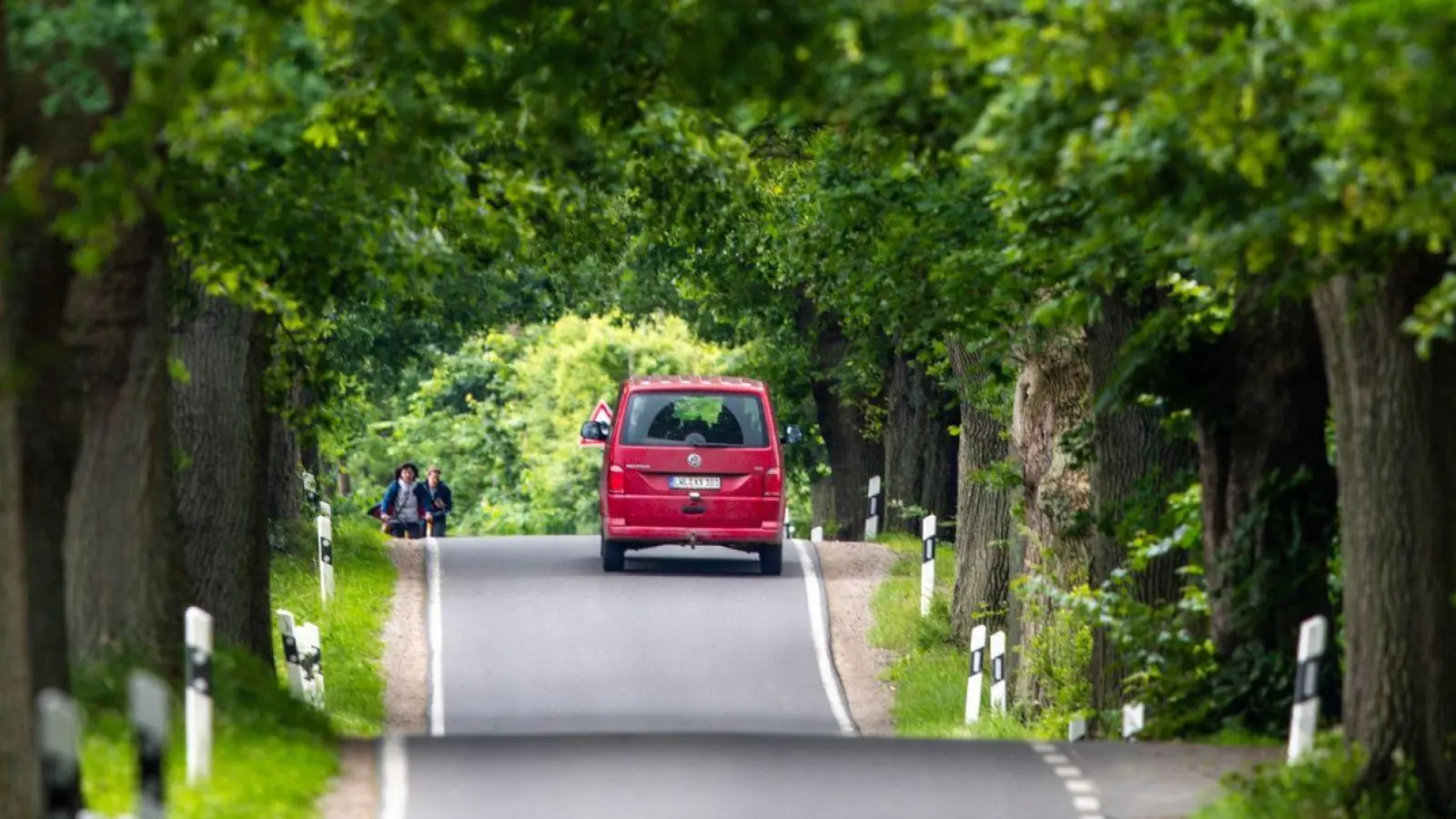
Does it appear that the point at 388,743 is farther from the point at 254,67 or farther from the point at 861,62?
the point at 254,67

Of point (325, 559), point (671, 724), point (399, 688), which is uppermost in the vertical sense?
point (325, 559)

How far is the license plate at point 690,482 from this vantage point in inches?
1157

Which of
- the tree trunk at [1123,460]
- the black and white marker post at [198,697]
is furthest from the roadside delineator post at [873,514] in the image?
the black and white marker post at [198,697]

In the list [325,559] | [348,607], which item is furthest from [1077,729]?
[325,559]

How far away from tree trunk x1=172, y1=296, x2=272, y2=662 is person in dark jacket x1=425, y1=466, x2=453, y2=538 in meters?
19.8

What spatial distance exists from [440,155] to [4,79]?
603cm

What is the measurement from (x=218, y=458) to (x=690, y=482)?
11.1 metres

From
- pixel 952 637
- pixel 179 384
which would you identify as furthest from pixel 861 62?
pixel 952 637

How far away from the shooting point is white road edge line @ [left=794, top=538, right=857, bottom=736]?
77.4ft

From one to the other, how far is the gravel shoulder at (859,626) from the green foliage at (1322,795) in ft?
29.1

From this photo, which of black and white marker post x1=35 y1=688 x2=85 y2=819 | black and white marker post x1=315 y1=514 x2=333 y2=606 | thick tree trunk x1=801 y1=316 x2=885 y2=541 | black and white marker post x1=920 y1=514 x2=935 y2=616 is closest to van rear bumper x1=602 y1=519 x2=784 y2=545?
black and white marker post x1=920 y1=514 x2=935 y2=616

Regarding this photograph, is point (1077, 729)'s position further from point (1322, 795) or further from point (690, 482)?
point (690, 482)

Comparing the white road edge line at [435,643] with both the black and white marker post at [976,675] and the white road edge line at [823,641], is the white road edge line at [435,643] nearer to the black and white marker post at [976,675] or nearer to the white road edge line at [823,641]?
the white road edge line at [823,641]

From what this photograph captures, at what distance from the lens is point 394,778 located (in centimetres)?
1401
